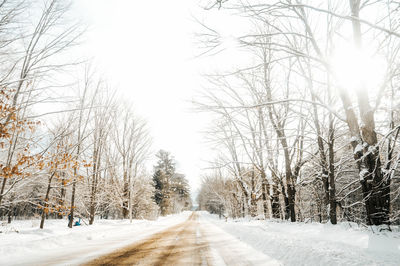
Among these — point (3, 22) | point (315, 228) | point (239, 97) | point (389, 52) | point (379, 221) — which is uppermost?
point (239, 97)

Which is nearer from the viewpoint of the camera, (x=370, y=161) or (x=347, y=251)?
(x=347, y=251)

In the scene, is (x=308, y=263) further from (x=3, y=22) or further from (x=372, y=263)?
(x=3, y=22)

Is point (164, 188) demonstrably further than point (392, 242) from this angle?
Yes

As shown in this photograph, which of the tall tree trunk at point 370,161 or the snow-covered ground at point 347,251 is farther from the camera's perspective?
the tall tree trunk at point 370,161

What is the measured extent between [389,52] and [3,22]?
34.4 ft

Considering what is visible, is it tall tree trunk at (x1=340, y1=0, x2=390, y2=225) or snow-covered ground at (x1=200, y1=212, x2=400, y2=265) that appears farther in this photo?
tall tree trunk at (x1=340, y1=0, x2=390, y2=225)

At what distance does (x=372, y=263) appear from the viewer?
126 inches

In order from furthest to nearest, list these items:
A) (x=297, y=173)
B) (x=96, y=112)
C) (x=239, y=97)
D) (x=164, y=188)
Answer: (x=164, y=188) → (x=96, y=112) → (x=239, y=97) → (x=297, y=173)

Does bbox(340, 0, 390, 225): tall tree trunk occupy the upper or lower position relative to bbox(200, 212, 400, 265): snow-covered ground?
upper

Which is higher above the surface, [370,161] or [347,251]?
[370,161]

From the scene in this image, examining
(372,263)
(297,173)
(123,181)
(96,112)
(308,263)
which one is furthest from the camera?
(123,181)

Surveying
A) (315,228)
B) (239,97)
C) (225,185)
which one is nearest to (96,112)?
(239,97)

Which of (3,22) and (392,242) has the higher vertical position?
(3,22)

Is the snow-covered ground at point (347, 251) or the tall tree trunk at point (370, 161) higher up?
the tall tree trunk at point (370, 161)
